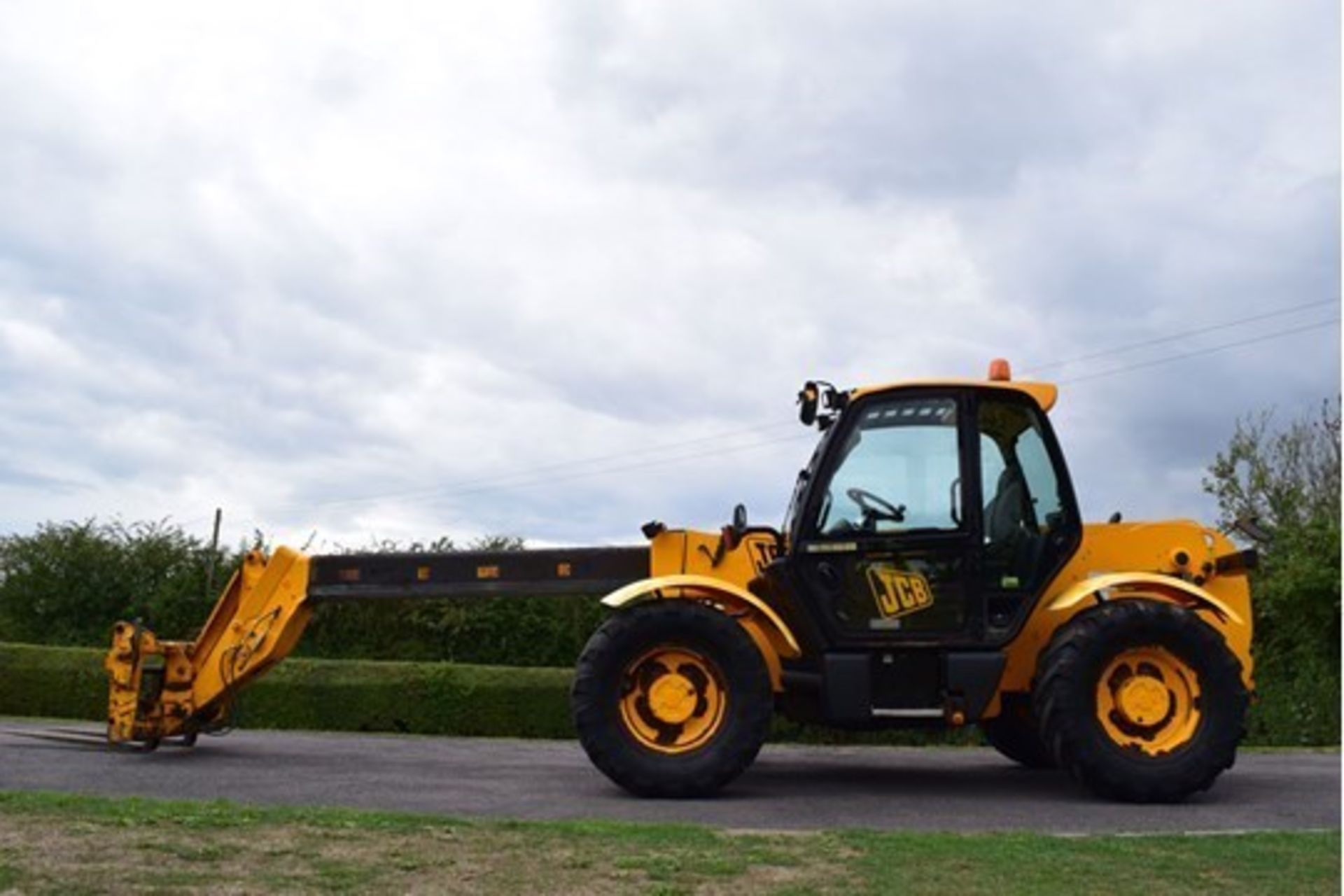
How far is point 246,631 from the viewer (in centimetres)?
1154

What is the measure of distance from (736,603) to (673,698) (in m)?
0.73

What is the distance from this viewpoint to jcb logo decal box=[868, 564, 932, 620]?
9234mm

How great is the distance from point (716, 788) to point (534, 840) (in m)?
2.43

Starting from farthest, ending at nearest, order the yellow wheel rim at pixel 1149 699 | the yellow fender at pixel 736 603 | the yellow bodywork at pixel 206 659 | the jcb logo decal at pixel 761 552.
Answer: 1. the yellow bodywork at pixel 206 659
2. the jcb logo decal at pixel 761 552
3. the yellow fender at pixel 736 603
4. the yellow wheel rim at pixel 1149 699

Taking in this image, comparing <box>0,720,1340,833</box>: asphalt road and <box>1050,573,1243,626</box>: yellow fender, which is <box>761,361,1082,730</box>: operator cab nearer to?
A: <box>1050,573,1243,626</box>: yellow fender

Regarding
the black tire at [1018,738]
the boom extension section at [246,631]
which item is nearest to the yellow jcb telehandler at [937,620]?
the black tire at [1018,738]

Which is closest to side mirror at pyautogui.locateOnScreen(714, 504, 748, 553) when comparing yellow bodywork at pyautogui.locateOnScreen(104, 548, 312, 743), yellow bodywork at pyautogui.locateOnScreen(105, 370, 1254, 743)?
yellow bodywork at pyautogui.locateOnScreen(105, 370, 1254, 743)

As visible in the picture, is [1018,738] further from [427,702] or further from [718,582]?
[427,702]

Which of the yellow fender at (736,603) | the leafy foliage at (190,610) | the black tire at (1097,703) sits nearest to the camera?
the black tire at (1097,703)

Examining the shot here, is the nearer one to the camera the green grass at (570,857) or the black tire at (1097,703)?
the green grass at (570,857)

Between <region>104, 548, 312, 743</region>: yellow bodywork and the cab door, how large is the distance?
4462mm

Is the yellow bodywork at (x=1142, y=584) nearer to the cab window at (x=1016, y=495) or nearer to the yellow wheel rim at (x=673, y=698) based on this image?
the cab window at (x=1016, y=495)

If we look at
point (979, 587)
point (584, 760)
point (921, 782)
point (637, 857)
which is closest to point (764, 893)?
point (637, 857)

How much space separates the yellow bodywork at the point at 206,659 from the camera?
11.5 metres
